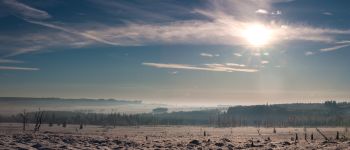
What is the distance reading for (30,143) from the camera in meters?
36.9

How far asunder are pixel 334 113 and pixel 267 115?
2868 cm

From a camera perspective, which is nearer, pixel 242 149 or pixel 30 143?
pixel 30 143

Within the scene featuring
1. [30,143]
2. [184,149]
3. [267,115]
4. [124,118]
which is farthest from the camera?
[267,115]

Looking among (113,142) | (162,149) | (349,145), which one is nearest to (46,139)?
(113,142)

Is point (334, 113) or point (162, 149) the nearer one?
point (162, 149)

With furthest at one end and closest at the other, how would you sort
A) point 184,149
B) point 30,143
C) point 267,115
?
1. point 267,115
2. point 184,149
3. point 30,143

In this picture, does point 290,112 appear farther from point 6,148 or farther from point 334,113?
point 6,148

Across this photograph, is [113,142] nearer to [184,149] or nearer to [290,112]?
[184,149]

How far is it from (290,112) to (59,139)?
528ft

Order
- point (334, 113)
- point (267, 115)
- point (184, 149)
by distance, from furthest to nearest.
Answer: point (267, 115) < point (334, 113) < point (184, 149)

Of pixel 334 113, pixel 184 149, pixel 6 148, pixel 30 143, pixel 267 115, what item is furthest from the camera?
pixel 267 115

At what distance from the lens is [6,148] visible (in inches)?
1289

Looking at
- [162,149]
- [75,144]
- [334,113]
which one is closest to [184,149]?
[162,149]

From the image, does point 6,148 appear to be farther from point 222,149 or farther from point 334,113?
point 334,113
